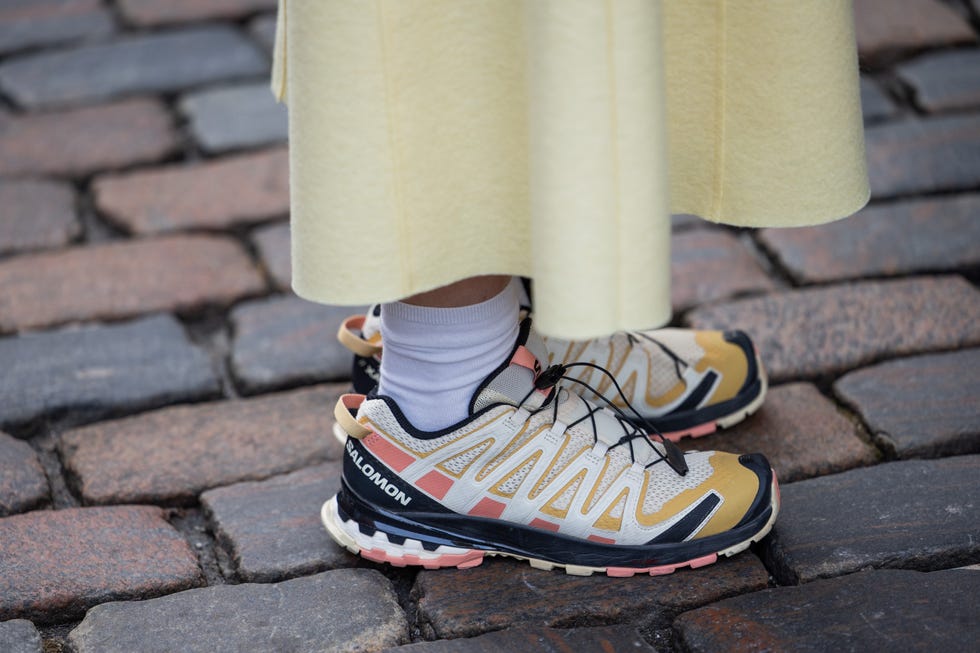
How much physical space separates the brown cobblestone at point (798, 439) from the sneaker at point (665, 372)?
2 cm

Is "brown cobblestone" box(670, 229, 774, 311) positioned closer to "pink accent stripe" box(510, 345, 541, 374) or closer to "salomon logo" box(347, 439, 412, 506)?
"pink accent stripe" box(510, 345, 541, 374)

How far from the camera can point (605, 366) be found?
4.55 feet

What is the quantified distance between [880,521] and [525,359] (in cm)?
43

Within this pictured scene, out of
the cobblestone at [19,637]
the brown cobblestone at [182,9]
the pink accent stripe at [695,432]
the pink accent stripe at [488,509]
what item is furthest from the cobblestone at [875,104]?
the cobblestone at [19,637]

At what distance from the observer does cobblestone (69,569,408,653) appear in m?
1.12

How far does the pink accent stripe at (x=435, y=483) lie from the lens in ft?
3.95

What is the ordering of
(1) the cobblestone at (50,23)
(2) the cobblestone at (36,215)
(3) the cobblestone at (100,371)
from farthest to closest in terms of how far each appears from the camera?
1. (1) the cobblestone at (50,23)
2. (2) the cobblestone at (36,215)
3. (3) the cobblestone at (100,371)

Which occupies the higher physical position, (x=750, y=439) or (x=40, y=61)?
(x=40, y=61)

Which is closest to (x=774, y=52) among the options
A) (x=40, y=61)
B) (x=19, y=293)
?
(x=19, y=293)

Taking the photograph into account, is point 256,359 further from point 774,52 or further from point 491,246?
point 774,52

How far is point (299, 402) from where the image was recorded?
5.16ft

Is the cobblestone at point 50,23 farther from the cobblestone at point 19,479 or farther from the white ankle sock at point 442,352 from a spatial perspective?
the white ankle sock at point 442,352

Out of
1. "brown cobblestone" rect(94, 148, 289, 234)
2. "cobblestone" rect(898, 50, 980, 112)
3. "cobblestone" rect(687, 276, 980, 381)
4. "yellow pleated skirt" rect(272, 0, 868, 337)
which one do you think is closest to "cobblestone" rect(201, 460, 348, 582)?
"yellow pleated skirt" rect(272, 0, 868, 337)

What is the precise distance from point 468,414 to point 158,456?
483 millimetres
